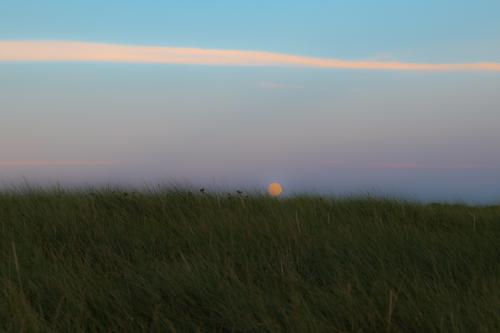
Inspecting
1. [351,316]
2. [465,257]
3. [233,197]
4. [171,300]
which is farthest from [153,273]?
[233,197]

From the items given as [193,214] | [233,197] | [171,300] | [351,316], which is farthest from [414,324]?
[233,197]

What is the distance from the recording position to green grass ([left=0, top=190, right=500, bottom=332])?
339 centimetres

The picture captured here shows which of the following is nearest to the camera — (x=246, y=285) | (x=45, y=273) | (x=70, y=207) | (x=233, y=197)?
(x=246, y=285)

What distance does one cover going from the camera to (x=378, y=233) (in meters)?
5.77

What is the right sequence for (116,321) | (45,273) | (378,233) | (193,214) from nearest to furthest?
(116,321)
(45,273)
(378,233)
(193,214)

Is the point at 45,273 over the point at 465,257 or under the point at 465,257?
over

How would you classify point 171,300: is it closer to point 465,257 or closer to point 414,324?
point 414,324

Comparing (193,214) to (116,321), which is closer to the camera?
(116,321)

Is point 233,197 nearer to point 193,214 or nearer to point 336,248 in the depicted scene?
point 193,214

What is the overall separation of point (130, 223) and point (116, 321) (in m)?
2.85

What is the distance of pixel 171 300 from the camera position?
146 inches

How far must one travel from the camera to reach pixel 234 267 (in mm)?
4449

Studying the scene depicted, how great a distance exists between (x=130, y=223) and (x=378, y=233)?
310cm

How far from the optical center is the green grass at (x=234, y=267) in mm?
3391
